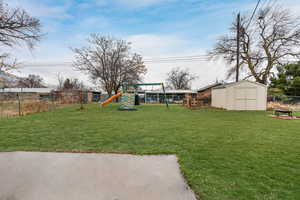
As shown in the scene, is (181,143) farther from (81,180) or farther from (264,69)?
(264,69)

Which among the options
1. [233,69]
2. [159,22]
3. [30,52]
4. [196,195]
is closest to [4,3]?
[30,52]

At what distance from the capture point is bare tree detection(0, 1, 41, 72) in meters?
9.73

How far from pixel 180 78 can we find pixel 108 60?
A: 22.6 metres

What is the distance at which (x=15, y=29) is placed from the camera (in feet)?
33.7

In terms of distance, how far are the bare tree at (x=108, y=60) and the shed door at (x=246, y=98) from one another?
51.4 feet

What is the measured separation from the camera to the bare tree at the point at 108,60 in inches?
923

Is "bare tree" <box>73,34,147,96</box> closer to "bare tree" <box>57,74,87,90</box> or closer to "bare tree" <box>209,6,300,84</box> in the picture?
"bare tree" <box>209,6,300,84</box>

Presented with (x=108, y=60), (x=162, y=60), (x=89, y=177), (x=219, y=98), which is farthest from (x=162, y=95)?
(x=89, y=177)

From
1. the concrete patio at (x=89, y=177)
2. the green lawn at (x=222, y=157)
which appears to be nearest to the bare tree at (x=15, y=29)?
the green lawn at (x=222, y=157)

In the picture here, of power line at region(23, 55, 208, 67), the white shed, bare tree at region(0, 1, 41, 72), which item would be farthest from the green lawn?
power line at region(23, 55, 208, 67)

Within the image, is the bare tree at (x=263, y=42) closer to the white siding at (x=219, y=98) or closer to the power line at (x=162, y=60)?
the power line at (x=162, y=60)

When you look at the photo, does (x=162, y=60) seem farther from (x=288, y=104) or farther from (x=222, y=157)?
(x=222, y=157)

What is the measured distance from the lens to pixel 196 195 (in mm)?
1621

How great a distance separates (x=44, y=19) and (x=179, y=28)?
451 inches
